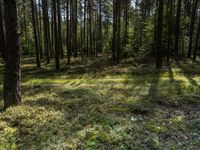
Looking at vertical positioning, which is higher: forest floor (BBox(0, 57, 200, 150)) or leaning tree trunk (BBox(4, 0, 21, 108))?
leaning tree trunk (BBox(4, 0, 21, 108))

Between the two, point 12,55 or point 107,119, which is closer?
point 107,119

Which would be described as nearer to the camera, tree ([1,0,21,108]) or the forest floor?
the forest floor

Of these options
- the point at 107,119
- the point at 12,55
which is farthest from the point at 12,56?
the point at 107,119

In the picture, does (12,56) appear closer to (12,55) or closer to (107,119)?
(12,55)

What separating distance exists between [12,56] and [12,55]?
38mm

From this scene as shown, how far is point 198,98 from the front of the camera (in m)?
13.6

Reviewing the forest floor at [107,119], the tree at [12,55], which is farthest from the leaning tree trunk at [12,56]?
the forest floor at [107,119]

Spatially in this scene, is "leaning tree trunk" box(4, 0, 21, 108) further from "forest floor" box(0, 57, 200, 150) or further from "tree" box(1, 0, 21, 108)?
"forest floor" box(0, 57, 200, 150)

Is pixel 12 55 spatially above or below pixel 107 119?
above

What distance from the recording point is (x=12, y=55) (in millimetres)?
10141

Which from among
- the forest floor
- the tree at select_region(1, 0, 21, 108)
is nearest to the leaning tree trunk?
the tree at select_region(1, 0, 21, 108)

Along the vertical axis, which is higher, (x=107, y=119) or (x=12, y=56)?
(x=12, y=56)

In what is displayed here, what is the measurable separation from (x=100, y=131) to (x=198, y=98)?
23.2 ft

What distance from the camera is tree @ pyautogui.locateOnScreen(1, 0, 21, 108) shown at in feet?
32.3
